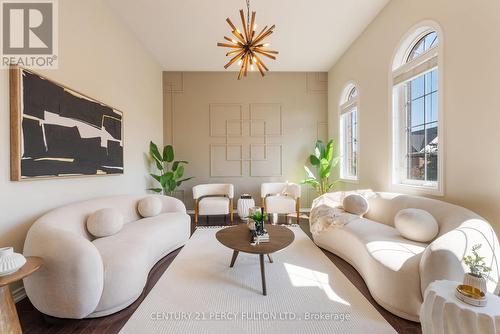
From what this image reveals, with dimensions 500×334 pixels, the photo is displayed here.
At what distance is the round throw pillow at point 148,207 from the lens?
2.94 m

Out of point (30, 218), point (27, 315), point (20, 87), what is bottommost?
point (27, 315)

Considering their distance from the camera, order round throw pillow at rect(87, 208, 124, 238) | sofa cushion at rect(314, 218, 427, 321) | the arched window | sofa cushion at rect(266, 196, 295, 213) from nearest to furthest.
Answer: sofa cushion at rect(314, 218, 427, 321) → round throw pillow at rect(87, 208, 124, 238) → the arched window → sofa cushion at rect(266, 196, 295, 213)

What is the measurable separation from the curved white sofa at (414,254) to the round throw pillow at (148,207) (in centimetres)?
260

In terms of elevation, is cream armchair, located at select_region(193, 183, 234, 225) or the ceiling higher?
the ceiling

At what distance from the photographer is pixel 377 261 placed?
1.79 meters

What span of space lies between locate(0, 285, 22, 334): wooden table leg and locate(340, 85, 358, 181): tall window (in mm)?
4634

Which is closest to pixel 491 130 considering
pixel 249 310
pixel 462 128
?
pixel 462 128

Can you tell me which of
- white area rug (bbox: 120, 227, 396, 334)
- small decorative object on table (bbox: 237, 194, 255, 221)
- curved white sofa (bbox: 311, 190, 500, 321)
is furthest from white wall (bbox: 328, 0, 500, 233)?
small decorative object on table (bbox: 237, 194, 255, 221)

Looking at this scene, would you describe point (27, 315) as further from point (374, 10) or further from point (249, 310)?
point (374, 10)

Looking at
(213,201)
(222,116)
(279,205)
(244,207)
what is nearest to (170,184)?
(213,201)

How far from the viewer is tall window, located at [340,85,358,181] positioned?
4277mm

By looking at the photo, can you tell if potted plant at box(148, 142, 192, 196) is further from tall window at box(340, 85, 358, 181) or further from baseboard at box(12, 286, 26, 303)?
tall window at box(340, 85, 358, 181)

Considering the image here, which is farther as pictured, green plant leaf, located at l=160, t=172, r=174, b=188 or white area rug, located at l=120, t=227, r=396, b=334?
green plant leaf, located at l=160, t=172, r=174, b=188

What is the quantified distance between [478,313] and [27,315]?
3.08m
